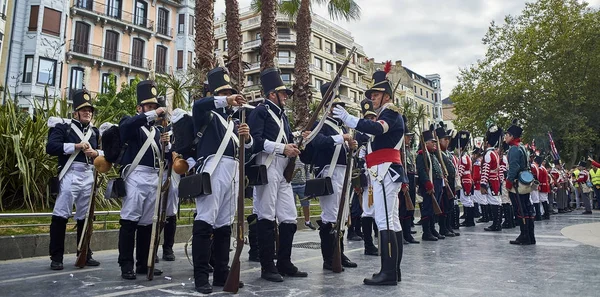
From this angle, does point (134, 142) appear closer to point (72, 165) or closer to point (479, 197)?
point (72, 165)

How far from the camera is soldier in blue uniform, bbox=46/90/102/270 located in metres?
6.15

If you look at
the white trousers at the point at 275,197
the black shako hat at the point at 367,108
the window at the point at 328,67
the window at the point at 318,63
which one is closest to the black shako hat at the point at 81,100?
the white trousers at the point at 275,197

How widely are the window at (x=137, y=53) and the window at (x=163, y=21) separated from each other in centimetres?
225

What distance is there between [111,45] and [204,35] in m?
26.7

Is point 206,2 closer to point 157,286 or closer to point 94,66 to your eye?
point 157,286

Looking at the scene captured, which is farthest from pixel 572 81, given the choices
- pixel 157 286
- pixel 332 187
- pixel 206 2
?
pixel 157 286

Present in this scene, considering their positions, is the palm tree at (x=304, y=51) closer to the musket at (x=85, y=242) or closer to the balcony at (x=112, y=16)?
the musket at (x=85, y=242)

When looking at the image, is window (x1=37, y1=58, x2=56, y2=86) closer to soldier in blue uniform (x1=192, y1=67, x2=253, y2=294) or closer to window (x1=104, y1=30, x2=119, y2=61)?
window (x1=104, y1=30, x2=119, y2=61)

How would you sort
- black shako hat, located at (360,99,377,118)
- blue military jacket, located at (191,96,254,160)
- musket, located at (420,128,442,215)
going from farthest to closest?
musket, located at (420,128,442,215)
black shako hat, located at (360,99,377,118)
blue military jacket, located at (191,96,254,160)

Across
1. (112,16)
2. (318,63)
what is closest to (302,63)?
(112,16)

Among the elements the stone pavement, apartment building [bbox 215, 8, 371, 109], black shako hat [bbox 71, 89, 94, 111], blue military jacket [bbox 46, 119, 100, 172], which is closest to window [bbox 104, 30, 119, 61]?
apartment building [bbox 215, 8, 371, 109]

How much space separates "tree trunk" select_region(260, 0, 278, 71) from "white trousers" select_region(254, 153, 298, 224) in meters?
10.3

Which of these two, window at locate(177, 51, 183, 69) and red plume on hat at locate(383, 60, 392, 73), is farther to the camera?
window at locate(177, 51, 183, 69)

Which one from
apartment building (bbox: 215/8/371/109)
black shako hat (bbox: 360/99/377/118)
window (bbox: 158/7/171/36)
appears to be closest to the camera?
black shako hat (bbox: 360/99/377/118)
